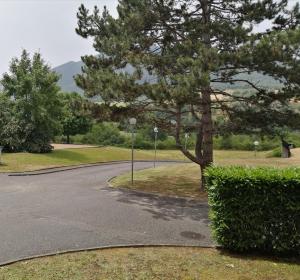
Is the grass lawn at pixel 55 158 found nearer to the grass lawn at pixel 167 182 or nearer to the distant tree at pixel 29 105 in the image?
the distant tree at pixel 29 105

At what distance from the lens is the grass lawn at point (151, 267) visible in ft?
26.1

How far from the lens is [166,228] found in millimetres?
12539

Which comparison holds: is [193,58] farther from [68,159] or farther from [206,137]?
[68,159]

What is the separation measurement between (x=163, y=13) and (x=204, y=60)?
4652 mm

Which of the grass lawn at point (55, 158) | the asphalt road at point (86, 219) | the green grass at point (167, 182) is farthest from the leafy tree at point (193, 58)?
the grass lawn at point (55, 158)

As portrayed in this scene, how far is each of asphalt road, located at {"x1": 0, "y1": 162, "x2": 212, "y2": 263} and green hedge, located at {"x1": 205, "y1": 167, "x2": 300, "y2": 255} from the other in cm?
157

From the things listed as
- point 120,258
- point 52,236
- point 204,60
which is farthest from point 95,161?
point 120,258

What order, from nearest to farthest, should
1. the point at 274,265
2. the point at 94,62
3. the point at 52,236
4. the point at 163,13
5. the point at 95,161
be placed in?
the point at 274,265 → the point at 52,236 → the point at 163,13 → the point at 94,62 → the point at 95,161

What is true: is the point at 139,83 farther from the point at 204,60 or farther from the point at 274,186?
the point at 274,186

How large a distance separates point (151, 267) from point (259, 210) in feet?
9.85

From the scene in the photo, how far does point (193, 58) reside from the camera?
16812 mm

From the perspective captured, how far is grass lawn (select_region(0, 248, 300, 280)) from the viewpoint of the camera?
795cm

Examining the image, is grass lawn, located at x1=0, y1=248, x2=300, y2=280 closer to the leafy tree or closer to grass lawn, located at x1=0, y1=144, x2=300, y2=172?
the leafy tree

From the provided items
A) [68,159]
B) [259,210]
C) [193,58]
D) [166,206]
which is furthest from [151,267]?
[68,159]
